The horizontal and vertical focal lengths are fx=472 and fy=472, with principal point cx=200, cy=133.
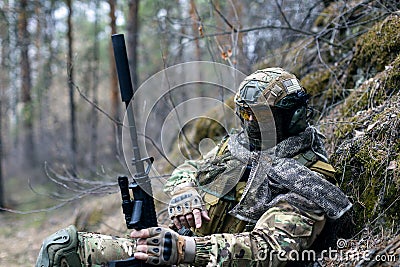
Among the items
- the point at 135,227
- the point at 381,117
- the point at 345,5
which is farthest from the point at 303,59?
the point at 135,227

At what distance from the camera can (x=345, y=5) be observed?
16.5ft

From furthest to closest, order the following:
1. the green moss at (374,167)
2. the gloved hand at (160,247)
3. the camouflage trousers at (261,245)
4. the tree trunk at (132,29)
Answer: the tree trunk at (132,29) < the green moss at (374,167) < the camouflage trousers at (261,245) < the gloved hand at (160,247)

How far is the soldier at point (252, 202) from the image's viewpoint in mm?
2494

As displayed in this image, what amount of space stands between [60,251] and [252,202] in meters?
1.14

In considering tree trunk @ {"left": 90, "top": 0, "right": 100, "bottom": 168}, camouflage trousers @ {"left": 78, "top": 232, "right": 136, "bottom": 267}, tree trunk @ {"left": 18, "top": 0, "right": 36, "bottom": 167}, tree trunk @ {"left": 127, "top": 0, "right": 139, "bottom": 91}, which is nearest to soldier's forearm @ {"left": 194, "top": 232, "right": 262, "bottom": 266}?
camouflage trousers @ {"left": 78, "top": 232, "right": 136, "bottom": 267}

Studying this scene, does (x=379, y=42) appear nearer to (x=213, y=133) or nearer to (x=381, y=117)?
(x=381, y=117)

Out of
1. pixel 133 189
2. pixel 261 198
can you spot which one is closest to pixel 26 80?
pixel 133 189

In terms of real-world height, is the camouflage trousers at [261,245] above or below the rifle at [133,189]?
below

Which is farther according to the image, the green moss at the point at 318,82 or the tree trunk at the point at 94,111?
the tree trunk at the point at 94,111

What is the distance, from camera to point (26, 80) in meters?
17.2

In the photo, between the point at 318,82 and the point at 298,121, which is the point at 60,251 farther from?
the point at 318,82

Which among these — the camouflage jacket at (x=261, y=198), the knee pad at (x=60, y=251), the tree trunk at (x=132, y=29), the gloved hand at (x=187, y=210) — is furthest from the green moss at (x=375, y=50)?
the tree trunk at (x=132, y=29)

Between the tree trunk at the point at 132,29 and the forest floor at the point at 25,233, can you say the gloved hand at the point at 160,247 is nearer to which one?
the forest floor at the point at 25,233

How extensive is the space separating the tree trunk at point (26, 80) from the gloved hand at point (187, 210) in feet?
39.5
